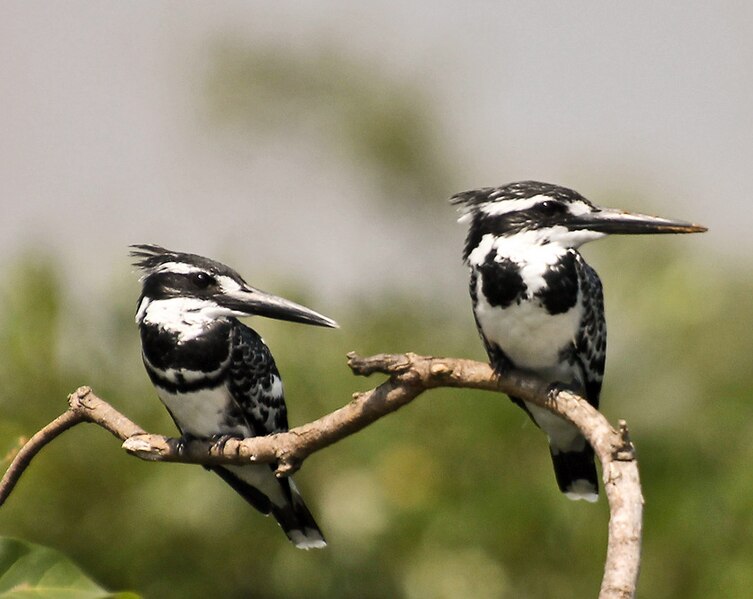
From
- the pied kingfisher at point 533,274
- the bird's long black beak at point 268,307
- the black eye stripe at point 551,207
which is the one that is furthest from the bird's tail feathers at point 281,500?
the black eye stripe at point 551,207

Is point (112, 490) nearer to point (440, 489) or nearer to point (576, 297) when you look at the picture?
point (440, 489)

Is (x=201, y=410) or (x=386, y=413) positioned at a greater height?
(x=386, y=413)

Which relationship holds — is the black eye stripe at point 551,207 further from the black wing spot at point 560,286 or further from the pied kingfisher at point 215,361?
the pied kingfisher at point 215,361

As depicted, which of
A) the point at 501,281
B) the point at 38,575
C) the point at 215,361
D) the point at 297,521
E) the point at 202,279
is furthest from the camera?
the point at 297,521

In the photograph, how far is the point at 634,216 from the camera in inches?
98.7

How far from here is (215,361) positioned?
303cm

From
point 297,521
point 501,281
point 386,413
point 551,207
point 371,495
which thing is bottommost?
point 371,495

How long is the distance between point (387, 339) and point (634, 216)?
4.07 meters

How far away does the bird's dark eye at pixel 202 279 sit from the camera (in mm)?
2914

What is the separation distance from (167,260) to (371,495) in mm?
2584

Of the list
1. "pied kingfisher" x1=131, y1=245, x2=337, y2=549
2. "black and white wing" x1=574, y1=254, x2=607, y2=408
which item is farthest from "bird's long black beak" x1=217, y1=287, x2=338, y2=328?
"black and white wing" x1=574, y1=254, x2=607, y2=408

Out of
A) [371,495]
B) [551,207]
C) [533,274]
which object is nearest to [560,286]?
[533,274]

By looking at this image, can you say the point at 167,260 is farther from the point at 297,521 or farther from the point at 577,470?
the point at 577,470

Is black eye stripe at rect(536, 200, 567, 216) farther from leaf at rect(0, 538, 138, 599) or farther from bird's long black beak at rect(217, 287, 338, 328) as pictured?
leaf at rect(0, 538, 138, 599)
